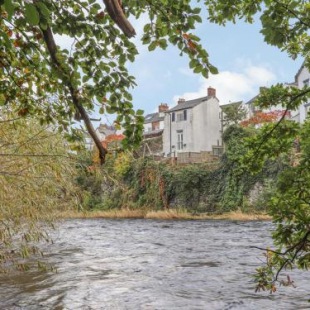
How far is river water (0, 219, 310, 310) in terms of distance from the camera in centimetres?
774

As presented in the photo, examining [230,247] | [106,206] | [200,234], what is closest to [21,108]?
[230,247]

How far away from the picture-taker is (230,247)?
15.0m

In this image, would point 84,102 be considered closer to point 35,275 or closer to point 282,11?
point 282,11

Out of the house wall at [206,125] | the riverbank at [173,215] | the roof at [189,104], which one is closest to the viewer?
the riverbank at [173,215]

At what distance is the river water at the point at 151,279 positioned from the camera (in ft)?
25.4

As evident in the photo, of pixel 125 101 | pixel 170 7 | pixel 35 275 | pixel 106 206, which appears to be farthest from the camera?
pixel 106 206

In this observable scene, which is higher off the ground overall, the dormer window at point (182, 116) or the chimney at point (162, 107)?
the chimney at point (162, 107)

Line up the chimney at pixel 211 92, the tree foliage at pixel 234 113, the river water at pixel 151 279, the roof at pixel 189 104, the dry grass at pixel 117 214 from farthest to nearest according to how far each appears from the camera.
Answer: the chimney at pixel 211 92
the roof at pixel 189 104
the tree foliage at pixel 234 113
the dry grass at pixel 117 214
the river water at pixel 151 279

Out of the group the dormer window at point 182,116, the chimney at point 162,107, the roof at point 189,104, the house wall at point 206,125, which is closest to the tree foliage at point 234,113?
the house wall at point 206,125

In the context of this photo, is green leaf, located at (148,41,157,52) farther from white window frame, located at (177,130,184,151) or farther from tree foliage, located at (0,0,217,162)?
white window frame, located at (177,130,184,151)

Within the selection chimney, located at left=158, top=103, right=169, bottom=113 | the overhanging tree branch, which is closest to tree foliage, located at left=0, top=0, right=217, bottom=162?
the overhanging tree branch

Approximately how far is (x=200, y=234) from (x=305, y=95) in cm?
1663

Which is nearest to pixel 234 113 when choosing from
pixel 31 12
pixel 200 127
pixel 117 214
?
pixel 200 127

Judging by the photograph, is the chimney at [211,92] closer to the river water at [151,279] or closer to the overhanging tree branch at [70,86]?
the river water at [151,279]
